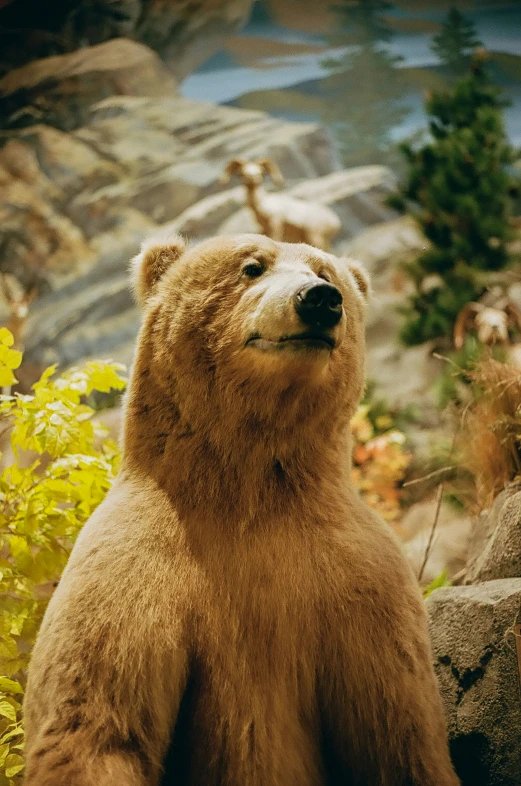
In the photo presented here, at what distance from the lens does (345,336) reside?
162cm

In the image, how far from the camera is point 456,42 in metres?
7.03

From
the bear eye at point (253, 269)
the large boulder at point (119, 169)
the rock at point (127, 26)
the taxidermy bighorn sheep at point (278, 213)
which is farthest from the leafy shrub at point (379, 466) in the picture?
the bear eye at point (253, 269)

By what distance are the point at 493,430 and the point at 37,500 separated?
1470 mm

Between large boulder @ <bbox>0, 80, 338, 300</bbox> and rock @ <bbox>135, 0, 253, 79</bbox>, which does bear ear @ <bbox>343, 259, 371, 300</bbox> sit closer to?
rock @ <bbox>135, 0, 253, 79</bbox>

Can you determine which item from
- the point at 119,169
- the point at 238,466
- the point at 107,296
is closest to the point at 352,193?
the point at 119,169

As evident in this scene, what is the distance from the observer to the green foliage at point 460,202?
252 inches

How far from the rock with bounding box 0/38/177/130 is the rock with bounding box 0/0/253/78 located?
5.6 inches

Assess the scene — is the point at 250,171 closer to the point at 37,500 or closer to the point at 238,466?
the point at 37,500

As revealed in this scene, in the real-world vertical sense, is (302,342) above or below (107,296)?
below

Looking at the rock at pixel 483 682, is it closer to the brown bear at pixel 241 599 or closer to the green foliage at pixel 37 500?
the brown bear at pixel 241 599

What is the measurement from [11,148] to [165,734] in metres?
7.25

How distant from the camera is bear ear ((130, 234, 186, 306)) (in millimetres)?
1770

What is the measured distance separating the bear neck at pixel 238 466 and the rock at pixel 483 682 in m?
0.53

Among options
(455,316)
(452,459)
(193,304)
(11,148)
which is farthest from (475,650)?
(11,148)
